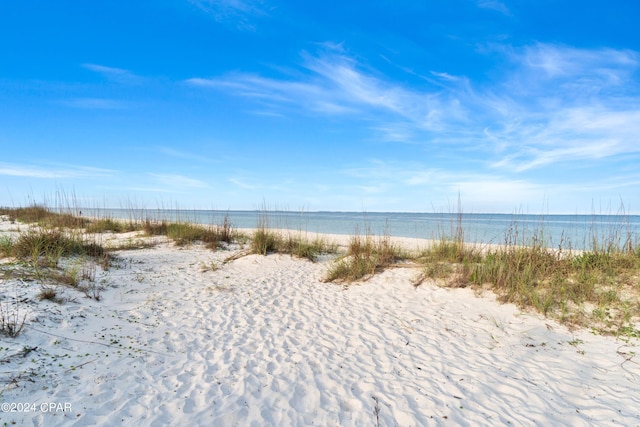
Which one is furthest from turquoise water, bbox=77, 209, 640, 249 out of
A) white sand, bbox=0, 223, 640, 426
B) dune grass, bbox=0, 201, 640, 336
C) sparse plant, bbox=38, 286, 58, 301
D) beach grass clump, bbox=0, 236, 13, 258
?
sparse plant, bbox=38, 286, 58, 301

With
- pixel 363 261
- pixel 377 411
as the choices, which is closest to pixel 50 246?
pixel 363 261

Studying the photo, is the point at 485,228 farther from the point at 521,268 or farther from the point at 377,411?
A: the point at 377,411

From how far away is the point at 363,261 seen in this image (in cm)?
695

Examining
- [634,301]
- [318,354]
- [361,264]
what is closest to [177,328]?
[318,354]

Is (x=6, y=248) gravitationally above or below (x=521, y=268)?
above

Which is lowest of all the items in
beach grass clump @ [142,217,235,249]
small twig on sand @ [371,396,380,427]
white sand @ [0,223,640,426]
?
small twig on sand @ [371,396,380,427]

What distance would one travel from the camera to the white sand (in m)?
2.51

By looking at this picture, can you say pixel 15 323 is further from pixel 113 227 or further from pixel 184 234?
pixel 113 227

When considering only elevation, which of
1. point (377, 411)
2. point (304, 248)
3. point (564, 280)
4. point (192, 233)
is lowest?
point (377, 411)

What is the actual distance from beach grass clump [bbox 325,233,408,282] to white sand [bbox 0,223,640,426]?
1.24 metres

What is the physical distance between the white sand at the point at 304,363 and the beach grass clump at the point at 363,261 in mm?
1242

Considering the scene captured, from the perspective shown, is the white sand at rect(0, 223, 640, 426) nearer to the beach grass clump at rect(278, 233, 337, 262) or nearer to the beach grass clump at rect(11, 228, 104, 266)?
the beach grass clump at rect(11, 228, 104, 266)

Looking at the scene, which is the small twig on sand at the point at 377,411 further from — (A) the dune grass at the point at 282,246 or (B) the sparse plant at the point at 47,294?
(A) the dune grass at the point at 282,246

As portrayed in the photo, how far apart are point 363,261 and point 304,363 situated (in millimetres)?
3782
